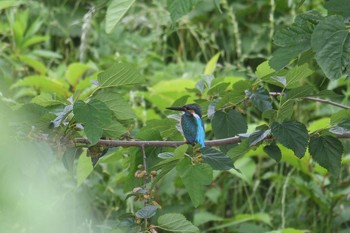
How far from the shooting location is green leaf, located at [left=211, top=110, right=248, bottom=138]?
1.54 m

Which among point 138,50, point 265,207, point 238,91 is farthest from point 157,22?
point 238,91

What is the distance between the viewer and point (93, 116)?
1.29 metres

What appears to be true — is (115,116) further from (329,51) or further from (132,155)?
(329,51)

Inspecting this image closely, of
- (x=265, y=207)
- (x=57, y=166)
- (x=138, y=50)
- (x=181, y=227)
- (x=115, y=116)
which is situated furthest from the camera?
(x=138, y=50)

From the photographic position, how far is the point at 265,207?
9.72 ft

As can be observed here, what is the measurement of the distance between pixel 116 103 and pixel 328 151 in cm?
42

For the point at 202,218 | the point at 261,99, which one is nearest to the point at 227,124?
the point at 261,99

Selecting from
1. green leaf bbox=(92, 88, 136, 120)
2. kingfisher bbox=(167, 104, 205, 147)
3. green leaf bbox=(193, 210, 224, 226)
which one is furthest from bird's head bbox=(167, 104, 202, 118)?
green leaf bbox=(193, 210, 224, 226)

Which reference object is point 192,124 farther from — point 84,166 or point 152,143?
point 84,166

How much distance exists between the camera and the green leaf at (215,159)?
1275 millimetres

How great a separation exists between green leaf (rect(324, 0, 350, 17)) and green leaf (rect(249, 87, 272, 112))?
1.18 feet

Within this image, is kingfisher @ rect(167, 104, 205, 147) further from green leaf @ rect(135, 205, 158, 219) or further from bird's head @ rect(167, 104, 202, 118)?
green leaf @ rect(135, 205, 158, 219)

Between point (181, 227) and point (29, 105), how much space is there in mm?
358

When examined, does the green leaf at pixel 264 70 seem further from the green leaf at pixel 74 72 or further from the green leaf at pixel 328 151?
the green leaf at pixel 74 72
